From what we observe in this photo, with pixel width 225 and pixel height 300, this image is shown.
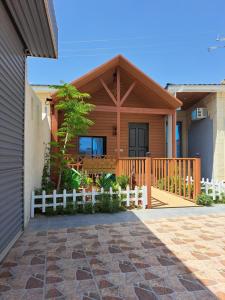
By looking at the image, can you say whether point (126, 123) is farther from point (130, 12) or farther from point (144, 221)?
point (144, 221)

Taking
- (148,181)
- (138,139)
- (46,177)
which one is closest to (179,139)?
(138,139)

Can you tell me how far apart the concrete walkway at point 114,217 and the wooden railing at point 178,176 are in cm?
98

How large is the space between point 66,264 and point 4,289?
2.78ft

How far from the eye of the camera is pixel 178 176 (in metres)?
8.40

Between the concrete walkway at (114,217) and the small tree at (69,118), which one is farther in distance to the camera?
the small tree at (69,118)

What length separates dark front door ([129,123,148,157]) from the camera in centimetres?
1239

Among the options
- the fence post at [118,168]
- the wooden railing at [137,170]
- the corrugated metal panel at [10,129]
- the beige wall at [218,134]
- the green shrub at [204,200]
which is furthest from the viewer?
the beige wall at [218,134]

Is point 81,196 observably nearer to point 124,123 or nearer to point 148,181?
point 148,181

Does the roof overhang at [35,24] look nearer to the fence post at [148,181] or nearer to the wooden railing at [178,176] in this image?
the fence post at [148,181]

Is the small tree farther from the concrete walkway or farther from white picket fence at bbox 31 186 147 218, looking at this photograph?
the concrete walkway

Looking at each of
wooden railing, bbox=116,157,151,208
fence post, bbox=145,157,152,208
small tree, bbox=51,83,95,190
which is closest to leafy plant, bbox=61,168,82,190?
small tree, bbox=51,83,95,190

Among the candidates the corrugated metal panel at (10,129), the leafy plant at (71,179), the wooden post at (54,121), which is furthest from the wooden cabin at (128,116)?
the corrugated metal panel at (10,129)

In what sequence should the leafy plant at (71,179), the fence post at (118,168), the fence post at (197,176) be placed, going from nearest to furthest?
the fence post at (197,176)
the leafy plant at (71,179)
the fence post at (118,168)

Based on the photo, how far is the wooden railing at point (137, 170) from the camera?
6.92m
